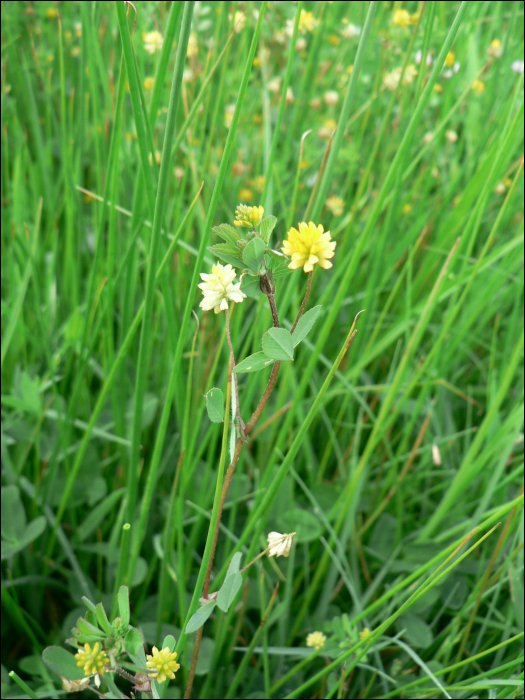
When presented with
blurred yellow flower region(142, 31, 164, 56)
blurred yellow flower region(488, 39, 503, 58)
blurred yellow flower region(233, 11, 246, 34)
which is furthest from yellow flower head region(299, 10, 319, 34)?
blurred yellow flower region(488, 39, 503, 58)

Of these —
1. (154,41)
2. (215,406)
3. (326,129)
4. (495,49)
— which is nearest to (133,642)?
(215,406)

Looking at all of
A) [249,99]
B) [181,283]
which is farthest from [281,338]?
[249,99]

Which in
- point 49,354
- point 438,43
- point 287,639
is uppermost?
point 438,43

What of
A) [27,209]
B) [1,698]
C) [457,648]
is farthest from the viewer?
[27,209]

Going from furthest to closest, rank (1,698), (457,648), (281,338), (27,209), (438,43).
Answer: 1. (438,43)
2. (27,209)
3. (457,648)
4. (1,698)
5. (281,338)

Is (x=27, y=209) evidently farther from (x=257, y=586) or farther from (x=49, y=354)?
(x=257, y=586)

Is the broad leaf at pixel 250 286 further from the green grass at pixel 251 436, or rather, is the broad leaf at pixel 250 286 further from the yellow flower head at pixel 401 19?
the yellow flower head at pixel 401 19

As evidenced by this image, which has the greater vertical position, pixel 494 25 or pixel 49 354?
pixel 494 25

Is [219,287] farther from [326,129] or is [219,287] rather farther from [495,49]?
[495,49]
